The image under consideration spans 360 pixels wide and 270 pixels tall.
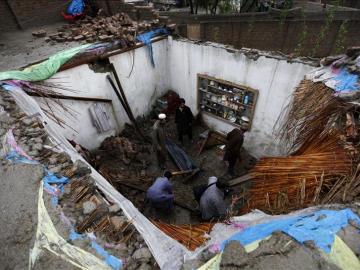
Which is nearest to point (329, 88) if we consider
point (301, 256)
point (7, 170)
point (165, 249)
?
point (301, 256)

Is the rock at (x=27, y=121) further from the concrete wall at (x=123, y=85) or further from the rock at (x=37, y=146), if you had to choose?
the concrete wall at (x=123, y=85)

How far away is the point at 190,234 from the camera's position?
2566 mm

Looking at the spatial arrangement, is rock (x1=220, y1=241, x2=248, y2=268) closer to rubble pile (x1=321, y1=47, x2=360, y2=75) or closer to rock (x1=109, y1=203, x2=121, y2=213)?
rock (x1=109, y1=203, x2=121, y2=213)

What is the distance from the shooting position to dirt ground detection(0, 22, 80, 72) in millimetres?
5590

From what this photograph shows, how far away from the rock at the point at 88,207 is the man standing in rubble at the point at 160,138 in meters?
3.09

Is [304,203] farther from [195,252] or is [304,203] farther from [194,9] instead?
[194,9]

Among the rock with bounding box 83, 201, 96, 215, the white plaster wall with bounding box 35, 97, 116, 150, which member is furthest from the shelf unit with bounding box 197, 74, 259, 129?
the rock with bounding box 83, 201, 96, 215

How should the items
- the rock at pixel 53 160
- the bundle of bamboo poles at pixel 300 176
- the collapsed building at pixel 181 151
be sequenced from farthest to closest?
the rock at pixel 53 160, the bundle of bamboo poles at pixel 300 176, the collapsed building at pixel 181 151

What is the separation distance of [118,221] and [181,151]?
4.21 meters

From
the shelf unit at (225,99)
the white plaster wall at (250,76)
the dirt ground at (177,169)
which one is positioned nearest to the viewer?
the dirt ground at (177,169)

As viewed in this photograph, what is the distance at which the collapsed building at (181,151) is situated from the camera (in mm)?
2088

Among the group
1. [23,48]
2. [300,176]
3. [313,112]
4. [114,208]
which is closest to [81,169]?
[114,208]

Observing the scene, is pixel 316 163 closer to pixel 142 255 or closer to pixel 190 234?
pixel 190 234

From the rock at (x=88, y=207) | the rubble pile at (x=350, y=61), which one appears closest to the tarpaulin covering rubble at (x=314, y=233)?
the rock at (x=88, y=207)
